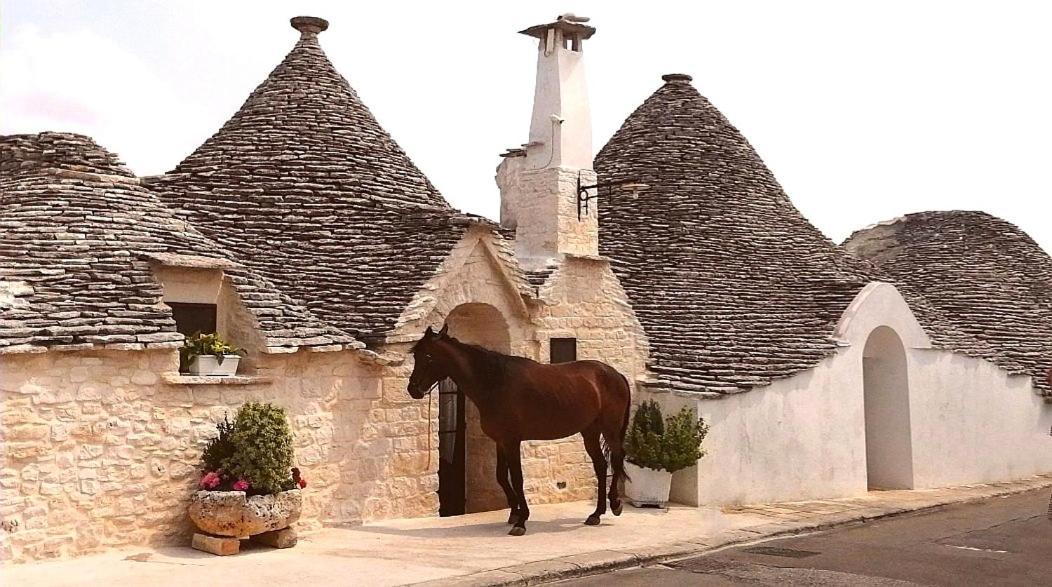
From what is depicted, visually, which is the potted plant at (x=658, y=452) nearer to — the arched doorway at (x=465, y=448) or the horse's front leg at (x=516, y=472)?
the arched doorway at (x=465, y=448)

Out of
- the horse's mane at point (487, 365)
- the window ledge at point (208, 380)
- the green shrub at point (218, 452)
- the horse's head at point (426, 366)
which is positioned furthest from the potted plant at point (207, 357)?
the horse's mane at point (487, 365)

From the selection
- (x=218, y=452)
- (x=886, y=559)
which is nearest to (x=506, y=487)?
(x=218, y=452)

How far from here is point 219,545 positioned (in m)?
9.07

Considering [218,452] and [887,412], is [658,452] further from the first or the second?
[218,452]

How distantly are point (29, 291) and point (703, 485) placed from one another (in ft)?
29.2

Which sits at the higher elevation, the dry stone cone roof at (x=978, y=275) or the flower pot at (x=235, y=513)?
the dry stone cone roof at (x=978, y=275)

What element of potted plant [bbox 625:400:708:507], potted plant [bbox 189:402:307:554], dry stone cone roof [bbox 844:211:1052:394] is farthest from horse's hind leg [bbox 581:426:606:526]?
dry stone cone roof [bbox 844:211:1052:394]

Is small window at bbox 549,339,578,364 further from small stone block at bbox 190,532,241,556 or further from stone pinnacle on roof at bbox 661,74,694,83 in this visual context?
stone pinnacle on roof at bbox 661,74,694,83

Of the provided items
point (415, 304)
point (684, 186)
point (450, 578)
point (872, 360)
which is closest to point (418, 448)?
point (415, 304)

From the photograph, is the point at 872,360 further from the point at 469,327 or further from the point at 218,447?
the point at 218,447

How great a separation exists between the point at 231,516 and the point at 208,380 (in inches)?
57.9

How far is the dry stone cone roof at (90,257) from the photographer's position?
8.95 meters

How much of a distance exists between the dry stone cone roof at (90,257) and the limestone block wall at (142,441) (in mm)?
256

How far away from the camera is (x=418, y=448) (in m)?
11.6
